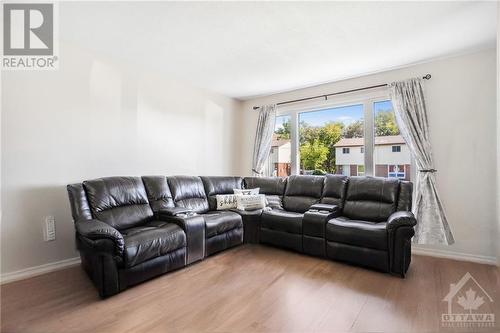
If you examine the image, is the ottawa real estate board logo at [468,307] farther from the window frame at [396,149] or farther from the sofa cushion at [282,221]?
the window frame at [396,149]

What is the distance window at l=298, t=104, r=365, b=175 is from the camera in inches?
159

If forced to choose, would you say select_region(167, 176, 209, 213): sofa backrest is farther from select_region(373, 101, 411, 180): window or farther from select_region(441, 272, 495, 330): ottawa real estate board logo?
select_region(441, 272, 495, 330): ottawa real estate board logo

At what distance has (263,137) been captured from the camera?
16.1ft

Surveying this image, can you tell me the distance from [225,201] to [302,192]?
1241 mm

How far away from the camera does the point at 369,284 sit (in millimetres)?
2398

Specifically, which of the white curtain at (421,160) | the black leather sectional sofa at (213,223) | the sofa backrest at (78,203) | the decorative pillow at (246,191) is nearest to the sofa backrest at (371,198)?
the black leather sectional sofa at (213,223)

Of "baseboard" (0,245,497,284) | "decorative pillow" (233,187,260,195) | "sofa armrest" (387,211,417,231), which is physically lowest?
"baseboard" (0,245,497,284)

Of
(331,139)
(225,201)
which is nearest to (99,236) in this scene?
(225,201)

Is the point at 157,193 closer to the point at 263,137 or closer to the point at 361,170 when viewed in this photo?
the point at 263,137

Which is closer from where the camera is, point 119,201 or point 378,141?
point 119,201

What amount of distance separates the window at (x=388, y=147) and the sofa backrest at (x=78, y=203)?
12.8ft

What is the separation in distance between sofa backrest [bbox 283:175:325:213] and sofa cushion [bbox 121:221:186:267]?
1.84 m

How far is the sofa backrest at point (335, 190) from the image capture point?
355 centimetres

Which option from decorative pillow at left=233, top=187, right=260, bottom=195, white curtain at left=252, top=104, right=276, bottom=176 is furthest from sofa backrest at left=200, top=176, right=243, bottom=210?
white curtain at left=252, top=104, right=276, bottom=176
